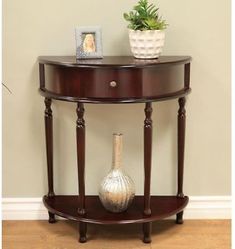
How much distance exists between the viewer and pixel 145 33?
2.23 m

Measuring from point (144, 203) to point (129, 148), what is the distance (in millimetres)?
337

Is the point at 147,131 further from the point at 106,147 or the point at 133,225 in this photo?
the point at 133,225

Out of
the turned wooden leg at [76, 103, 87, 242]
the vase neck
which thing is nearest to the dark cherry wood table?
the turned wooden leg at [76, 103, 87, 242]

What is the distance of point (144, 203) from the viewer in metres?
2.35

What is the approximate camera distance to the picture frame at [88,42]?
2.31 metres

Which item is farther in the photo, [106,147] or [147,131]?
[106,147]

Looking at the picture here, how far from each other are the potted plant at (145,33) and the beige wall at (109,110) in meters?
0.20

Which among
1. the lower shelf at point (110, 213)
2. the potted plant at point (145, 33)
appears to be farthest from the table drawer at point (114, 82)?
the lower shelf at point (110, 213)

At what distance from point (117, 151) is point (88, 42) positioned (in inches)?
19.4

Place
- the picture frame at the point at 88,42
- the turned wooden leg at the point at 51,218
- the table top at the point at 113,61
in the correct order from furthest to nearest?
the turned wooden leg at the point at 51,218, the picture frame at the point at 88,42, the table top at the point at 113,61

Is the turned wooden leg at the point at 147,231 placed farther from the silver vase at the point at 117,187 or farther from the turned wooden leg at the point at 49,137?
the turned wooden leg at the point at 49,137

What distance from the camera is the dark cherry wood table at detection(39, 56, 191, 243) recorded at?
7.12 feet

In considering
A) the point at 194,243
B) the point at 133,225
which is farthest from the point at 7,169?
the point at 194,243

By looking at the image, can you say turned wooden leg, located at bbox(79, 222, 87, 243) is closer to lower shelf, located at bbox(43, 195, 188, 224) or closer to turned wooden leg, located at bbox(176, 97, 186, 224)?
lower shelf, located at bbox(43, 195, 188, 224)
